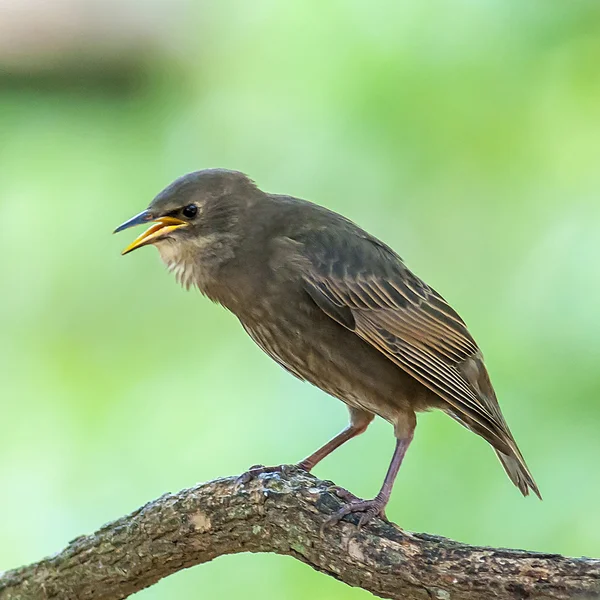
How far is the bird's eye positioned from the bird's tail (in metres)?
1.41

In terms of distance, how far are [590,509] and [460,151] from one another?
76.5 inches

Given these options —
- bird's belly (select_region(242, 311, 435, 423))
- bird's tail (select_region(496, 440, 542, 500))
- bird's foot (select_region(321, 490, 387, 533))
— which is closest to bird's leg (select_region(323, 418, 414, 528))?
bird's foot (select_region(321, 490, 387, 533))

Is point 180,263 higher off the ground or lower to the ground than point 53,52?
lower

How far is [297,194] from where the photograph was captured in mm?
5355

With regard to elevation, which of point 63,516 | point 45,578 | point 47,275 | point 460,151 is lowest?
point 45,578

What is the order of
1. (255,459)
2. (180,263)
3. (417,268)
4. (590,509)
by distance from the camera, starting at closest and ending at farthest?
1. (180,263)
2. (590,509)
3. (255,459)
4. (417,268)

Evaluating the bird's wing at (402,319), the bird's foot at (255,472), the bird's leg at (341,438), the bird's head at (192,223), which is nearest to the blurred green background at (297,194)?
the bird's leg at (341,438)

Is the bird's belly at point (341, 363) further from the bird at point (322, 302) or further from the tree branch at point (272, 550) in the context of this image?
the tree branch at point (272, 550)

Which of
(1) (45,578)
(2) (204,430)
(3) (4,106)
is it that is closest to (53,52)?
(3) (4,106)

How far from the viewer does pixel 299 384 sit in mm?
4809

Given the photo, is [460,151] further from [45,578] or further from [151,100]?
[45,578]

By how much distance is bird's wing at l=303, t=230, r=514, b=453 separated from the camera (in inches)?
133

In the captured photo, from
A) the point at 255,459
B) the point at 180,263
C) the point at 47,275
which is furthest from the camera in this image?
the point at 47,275

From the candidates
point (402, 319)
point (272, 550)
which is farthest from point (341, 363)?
point (272, 550)
